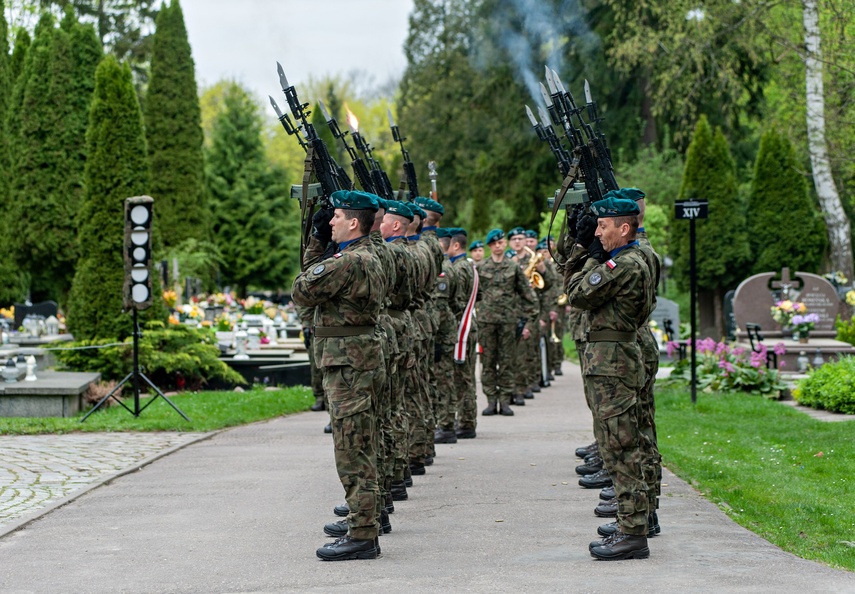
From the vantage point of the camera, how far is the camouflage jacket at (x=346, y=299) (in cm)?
735

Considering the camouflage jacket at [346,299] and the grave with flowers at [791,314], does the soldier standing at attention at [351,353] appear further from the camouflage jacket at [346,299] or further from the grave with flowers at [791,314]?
the grave with flowers at [791,314]

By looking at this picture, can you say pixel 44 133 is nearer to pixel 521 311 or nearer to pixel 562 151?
pixel 521 311

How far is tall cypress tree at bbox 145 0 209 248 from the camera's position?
34.1 meters

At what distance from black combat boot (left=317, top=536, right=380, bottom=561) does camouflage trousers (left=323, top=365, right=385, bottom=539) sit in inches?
1.5

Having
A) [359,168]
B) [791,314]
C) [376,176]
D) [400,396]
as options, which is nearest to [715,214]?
[791,314]

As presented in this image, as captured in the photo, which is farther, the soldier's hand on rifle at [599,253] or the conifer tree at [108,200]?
the conifer tree at [108,200]

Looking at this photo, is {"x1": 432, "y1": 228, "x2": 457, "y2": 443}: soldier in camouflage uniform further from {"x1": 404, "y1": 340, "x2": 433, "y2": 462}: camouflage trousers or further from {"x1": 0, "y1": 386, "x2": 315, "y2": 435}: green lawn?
{"x1": 0, "y1": 386, "x2": 315, "y2": 435}: green lawn

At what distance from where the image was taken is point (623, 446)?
7.25m

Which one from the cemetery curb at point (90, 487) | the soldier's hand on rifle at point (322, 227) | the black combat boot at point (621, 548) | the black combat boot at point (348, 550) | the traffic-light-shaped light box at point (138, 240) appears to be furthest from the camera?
the traffic-light-shaped light box at point (138, 240)

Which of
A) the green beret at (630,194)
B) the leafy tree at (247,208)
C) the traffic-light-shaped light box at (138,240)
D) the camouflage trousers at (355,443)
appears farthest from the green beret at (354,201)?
the leafy tree at (247,208)

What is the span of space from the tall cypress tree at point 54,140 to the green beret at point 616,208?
20647 mm

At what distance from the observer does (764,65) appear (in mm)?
34312

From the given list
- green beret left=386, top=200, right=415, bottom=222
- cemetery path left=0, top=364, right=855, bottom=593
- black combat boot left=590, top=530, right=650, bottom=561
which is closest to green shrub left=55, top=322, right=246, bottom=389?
cemetery path left=0, top=364, right=855, bottom=593

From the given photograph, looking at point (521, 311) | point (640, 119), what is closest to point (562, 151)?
point (521, 311)
